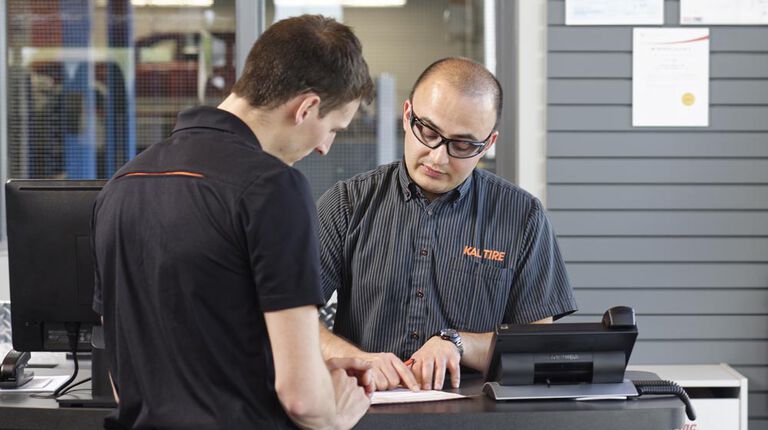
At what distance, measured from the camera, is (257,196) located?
128 cm

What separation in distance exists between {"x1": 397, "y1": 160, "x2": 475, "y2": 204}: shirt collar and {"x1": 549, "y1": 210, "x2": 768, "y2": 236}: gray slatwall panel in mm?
1409

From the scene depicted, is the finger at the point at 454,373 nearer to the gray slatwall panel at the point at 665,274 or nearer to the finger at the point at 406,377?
the finger at the point at 406,377

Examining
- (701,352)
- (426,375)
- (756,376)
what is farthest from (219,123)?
(756,376)

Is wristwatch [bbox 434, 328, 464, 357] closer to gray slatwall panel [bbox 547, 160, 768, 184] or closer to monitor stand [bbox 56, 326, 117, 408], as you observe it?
monitor stand [bbox 56, 326, 117, 408]

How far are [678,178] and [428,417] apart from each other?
234 cm

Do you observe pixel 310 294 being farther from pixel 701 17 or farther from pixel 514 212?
pixel 701 17

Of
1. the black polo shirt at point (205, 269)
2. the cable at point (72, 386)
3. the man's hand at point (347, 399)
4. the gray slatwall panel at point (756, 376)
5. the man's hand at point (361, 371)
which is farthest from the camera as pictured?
the gray slatwall panel at point (756, 376)

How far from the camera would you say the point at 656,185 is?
12.4ft

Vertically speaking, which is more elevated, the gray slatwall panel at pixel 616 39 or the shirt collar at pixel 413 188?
the gray slatwall panel at pixel 616 39

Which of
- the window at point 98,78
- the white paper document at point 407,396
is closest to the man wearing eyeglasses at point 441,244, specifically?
the white paper document at point 407,396

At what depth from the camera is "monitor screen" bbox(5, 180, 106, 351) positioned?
7.13 feet

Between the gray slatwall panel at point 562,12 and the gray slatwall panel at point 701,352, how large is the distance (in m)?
1.33

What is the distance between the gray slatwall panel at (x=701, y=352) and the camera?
3822mm

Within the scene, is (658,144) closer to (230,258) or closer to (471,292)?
(471,292)
